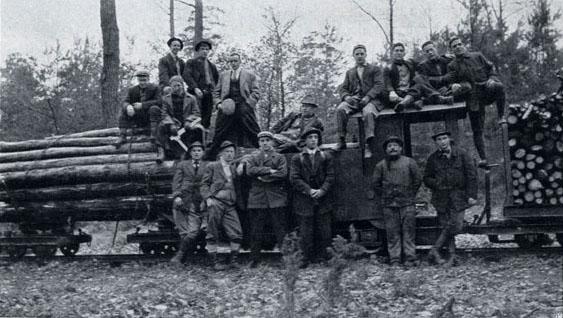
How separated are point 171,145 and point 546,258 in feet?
19.8

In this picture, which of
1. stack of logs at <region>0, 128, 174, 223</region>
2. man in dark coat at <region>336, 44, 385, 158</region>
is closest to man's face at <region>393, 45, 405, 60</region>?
man in dark coat at <region>336, 44, 385, 158</region>

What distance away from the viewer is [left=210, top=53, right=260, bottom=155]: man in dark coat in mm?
10578

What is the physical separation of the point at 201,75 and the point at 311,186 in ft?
11.0

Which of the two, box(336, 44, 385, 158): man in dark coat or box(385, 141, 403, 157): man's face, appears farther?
box(336, 44, 385, 158): man in dark coat

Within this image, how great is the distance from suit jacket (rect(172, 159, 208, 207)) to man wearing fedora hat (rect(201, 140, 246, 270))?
0.96 feet

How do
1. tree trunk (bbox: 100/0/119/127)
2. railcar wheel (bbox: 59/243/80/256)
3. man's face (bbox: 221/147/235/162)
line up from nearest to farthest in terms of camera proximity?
man's face (bbox: 221/147/235/162) < railcar wheel (bbox: 59/243/80/256) < tree trunk (bbox: 100/0/119/127)

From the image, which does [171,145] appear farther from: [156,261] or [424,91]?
[424,91]

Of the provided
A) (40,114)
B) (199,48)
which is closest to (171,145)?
(199,48)

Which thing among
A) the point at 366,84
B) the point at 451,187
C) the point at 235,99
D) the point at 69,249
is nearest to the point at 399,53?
the point at 366,84

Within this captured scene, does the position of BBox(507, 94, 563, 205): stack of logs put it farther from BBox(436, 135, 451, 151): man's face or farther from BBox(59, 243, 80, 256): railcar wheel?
BBox(59, 243, 80, 256): railcar wheel

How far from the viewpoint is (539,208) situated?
9.14 m

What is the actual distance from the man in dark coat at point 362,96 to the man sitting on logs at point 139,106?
11.1ft

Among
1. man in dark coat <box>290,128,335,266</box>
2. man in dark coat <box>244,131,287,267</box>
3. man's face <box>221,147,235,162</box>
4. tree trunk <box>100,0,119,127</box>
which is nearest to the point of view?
man in dark coat <box>290,128,335,266</box>

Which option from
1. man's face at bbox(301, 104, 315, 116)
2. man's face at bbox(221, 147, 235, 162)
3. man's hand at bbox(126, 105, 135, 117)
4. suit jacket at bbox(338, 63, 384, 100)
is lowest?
man's face at bbox(221, 147, 235, 162)
